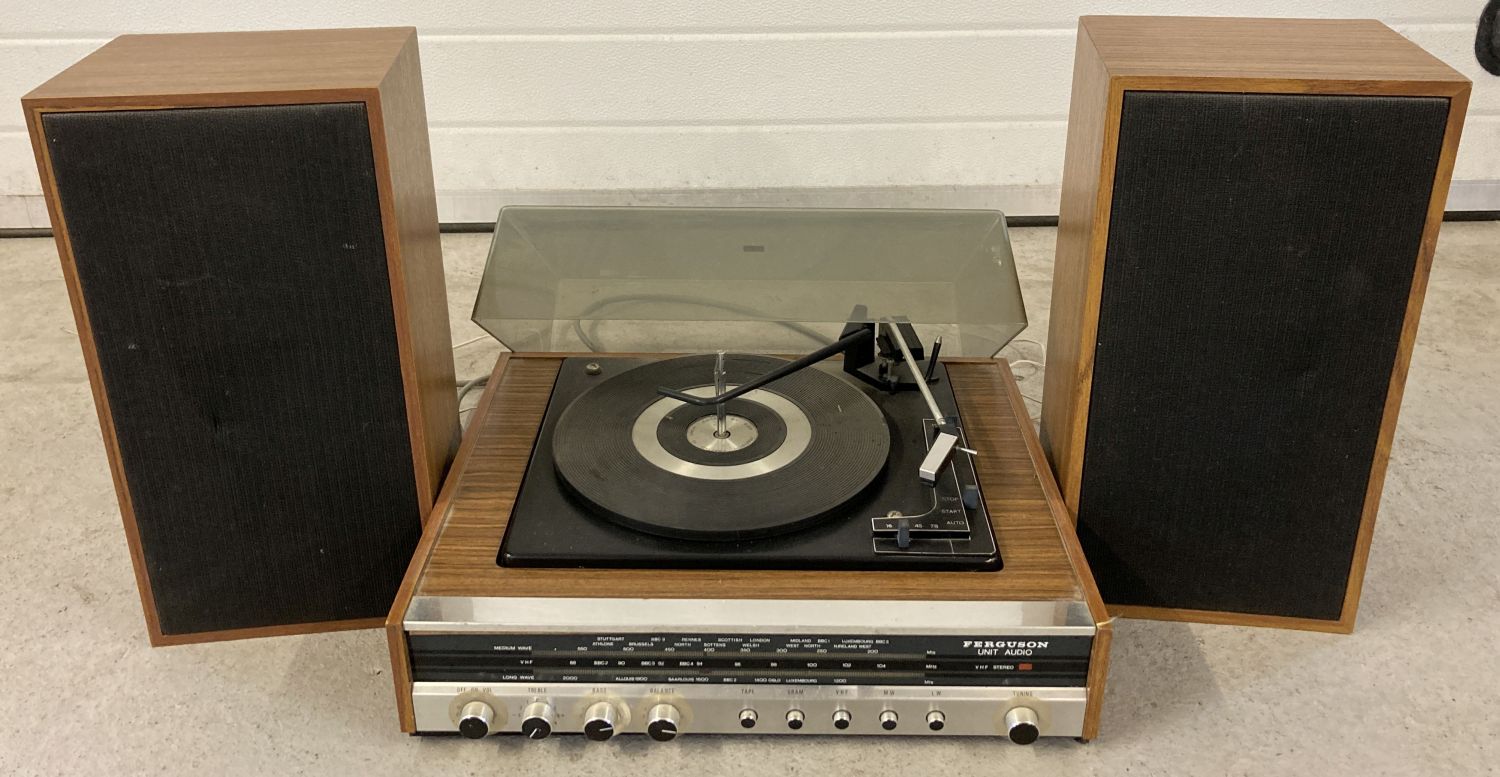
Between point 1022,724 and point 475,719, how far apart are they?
53 cm

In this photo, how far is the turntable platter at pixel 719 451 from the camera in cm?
138

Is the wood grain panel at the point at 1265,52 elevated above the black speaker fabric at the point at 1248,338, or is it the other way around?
the wood grain panel at the point at 1265,52

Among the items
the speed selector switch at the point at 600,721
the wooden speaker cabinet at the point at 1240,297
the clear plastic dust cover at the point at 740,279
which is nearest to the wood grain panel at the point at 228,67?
the clear plastic dust cover at the point at 740,279

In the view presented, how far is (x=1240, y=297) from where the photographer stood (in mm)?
1336

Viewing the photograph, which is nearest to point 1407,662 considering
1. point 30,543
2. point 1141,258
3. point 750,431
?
point 1141,258

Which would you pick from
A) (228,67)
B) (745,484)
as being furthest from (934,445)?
(228,67)

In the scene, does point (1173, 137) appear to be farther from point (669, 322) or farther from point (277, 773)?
point (277, 773)

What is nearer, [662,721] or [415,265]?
[662,721]

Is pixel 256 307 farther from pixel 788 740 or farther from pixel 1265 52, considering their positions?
pixel 1265 52

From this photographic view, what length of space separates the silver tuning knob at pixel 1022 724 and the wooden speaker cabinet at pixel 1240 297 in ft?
0.85

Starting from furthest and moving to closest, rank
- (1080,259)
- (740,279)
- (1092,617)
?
(740,279), (1080,259), (1092,617)

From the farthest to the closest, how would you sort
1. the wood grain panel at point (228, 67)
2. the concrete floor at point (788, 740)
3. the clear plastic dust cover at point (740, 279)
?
1. the clear plastic dust cover at point (740, 279)
2. the concrete floor at point (788, 740)
3. the wood grain panel at point (228, 67)

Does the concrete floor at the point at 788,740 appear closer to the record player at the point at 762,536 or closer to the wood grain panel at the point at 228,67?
the record player at the point at 762,536

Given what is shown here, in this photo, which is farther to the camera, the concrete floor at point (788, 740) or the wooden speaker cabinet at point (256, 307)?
the concrete floor at point (788, 740)
